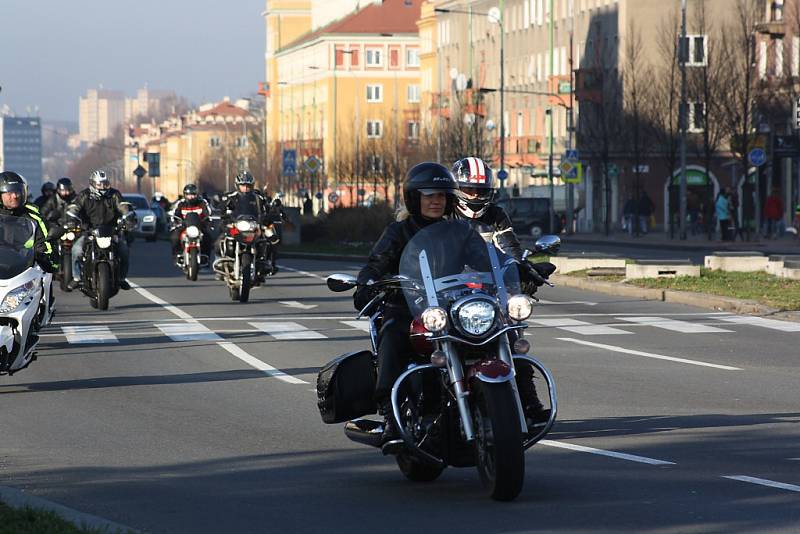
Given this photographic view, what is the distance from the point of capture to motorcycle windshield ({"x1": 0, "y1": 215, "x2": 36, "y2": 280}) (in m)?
13.8

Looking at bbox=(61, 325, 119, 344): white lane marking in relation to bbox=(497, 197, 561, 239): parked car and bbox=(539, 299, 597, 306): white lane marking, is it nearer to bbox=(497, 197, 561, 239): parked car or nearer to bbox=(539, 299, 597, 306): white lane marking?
bbox=(539, 299, 597, 306): white lane marking

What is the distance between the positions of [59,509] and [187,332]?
12613 mm

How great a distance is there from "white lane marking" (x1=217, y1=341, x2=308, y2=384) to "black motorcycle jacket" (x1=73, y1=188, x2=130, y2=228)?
6113 mm

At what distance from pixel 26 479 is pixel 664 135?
192 feet

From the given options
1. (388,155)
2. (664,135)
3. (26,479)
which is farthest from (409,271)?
(388,155)

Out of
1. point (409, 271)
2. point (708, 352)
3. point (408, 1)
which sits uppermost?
point (408, 1)

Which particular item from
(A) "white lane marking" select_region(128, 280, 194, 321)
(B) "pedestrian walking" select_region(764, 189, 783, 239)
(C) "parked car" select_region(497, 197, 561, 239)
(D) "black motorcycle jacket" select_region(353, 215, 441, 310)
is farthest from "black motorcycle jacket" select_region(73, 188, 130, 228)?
(C) "parked car" select_region(497, 197, 561, 239)

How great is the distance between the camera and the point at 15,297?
1372 centimetres

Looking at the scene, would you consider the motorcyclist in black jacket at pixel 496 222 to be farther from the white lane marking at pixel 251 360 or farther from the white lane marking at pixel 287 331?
the white lane marking at pixel 287 331

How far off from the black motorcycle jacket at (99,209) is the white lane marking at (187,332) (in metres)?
3.12

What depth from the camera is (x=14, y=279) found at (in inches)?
542

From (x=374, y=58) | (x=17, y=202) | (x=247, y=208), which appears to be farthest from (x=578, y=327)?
(x=374, y=58)

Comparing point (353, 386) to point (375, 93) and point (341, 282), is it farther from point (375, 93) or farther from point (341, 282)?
point (375, 93)

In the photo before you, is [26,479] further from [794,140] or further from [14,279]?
[794,140]
